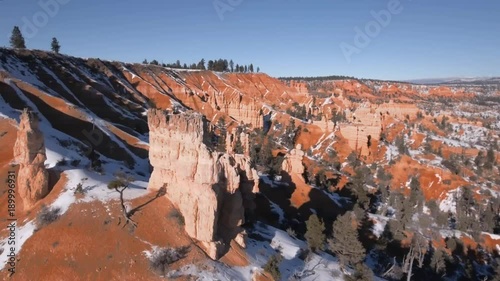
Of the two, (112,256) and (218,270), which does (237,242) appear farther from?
(112,256)

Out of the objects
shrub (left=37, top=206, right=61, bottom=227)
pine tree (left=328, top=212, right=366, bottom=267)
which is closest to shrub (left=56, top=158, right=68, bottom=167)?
shrub (left=37, top=206, right=61, bottom=227)

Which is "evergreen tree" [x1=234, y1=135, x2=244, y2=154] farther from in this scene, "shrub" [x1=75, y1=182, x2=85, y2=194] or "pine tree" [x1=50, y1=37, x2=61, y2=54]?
"pine tree" [x1=50, y1=37, x2=61, y2=54]

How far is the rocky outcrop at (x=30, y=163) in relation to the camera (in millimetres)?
24766

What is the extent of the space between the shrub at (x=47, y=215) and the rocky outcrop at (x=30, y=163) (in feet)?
5.48

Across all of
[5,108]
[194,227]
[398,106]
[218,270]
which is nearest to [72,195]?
[194,227]

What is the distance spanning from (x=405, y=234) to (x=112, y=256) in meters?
39.4

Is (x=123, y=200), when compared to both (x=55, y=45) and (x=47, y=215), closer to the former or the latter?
(x=47, y=215)

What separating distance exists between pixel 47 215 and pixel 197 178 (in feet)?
33.2

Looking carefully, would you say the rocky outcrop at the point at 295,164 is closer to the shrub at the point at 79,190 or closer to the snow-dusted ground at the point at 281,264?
the snow-dusted ground at the point at 281,264

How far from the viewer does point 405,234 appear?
47531mm

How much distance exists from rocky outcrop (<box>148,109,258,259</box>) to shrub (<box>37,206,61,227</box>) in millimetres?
6625

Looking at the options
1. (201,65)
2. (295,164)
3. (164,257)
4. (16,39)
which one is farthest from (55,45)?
(164,257)

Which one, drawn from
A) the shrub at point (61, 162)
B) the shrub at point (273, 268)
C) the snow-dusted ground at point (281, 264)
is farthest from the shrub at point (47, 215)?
the shrub at point (273, 268)

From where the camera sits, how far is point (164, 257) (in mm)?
22328
